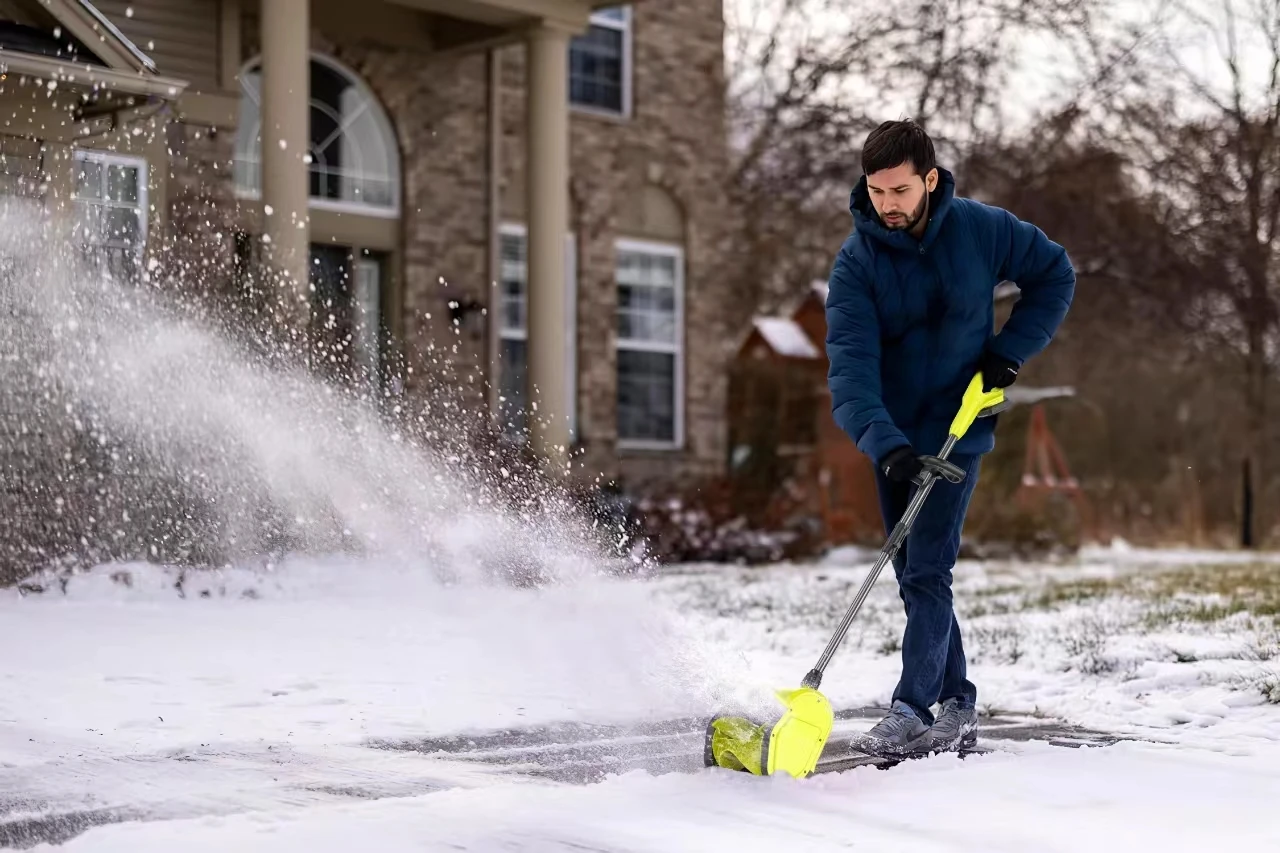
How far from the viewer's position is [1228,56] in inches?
851

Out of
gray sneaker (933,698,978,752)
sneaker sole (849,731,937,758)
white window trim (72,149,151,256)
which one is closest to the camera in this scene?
sneaker sole (849,731,937,758)

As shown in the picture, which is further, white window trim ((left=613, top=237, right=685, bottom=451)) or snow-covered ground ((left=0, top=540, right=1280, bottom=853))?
white window trim ((left=613, top=237, right=685, bottom=451))

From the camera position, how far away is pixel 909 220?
17.5 ft

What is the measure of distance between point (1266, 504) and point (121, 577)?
64.7 feet

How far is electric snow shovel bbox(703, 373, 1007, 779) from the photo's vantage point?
4.80 metres

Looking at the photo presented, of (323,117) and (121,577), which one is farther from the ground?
(323,117)

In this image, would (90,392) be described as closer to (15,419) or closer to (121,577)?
(15,419)

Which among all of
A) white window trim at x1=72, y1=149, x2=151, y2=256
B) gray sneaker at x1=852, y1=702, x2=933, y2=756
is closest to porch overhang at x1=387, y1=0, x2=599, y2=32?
white window trim at x1=72, y1=149, x2=151, y2=256

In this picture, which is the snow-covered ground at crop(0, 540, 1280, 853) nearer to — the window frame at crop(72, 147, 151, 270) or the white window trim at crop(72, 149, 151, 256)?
the window frame at crop(72, 147, 151, 270)

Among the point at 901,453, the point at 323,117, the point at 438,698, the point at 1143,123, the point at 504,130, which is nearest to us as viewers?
the point at 901,453

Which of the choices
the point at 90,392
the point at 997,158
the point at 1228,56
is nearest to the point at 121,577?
the point at 90,392

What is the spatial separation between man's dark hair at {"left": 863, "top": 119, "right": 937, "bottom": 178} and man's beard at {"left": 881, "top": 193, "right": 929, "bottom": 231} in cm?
9

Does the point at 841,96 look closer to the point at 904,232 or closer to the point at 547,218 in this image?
the point at 547,218

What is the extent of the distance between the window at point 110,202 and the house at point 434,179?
0.08ft
